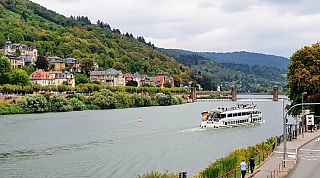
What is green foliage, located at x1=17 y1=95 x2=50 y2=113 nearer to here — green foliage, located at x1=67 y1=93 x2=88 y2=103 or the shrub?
green foliage, located at x1=67 y1=93 x2=88 y2=103

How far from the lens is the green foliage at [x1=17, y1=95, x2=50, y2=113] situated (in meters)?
88.9

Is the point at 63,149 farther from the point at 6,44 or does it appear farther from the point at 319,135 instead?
the point at 6,44

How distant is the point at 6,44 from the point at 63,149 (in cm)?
12875

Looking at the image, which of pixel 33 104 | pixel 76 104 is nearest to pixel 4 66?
pixel 76 104

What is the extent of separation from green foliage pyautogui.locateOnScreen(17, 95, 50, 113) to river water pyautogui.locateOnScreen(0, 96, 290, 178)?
A: 67.7ft

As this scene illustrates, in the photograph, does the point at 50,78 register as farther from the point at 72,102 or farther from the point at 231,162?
the point at 231,162

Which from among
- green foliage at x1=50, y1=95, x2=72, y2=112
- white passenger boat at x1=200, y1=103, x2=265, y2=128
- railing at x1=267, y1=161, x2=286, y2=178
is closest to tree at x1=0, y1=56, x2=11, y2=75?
green foliage at x1=50, y1=95, x2=72, y2=112

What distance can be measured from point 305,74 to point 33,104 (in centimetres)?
5300

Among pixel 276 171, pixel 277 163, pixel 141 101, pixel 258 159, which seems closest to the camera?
pixel 276 171

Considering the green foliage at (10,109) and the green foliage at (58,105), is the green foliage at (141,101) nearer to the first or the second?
the green foliage at (58,105)

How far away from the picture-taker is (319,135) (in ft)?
162

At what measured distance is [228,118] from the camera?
225ft

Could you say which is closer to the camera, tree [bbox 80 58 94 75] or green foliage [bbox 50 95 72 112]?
green foliage [bbox 50 95 72 112]

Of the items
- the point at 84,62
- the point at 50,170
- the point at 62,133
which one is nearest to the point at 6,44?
the point at 84,62
